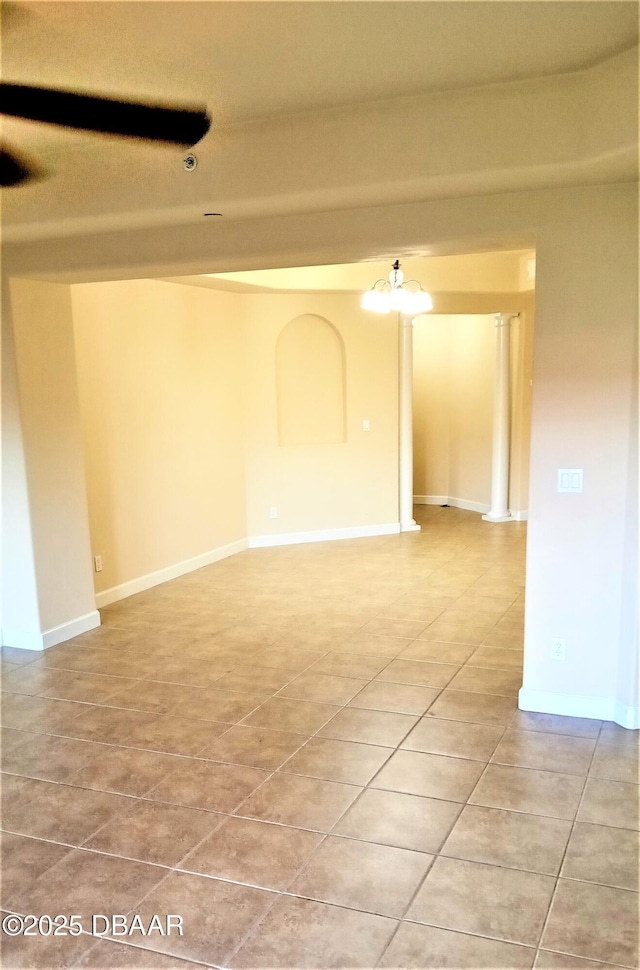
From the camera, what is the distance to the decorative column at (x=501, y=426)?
795 cm

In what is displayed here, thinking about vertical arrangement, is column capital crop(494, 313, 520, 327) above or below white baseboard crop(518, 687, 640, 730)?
above

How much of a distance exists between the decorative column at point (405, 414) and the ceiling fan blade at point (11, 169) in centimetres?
525

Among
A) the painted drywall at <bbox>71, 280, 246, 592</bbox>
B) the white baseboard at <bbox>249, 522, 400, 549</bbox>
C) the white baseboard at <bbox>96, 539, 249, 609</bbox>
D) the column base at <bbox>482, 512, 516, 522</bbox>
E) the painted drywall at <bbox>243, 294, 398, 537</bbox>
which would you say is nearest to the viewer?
the painted drywall at <bbox>71, 280, 246, 592</bbox>

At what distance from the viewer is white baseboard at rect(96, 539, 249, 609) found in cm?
531

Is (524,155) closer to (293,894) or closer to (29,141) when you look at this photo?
(29,141)

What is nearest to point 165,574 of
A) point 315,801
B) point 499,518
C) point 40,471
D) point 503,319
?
point 40,471

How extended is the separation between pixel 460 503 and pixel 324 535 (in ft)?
8.46

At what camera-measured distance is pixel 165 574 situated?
5887 millimetres

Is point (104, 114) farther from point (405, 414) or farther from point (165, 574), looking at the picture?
point (405, 414)

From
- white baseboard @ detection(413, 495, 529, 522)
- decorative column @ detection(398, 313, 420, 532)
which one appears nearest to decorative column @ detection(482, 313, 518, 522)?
white baseboard @ detection(413, 495, 529, 522)

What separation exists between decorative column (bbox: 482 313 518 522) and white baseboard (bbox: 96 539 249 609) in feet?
9.84

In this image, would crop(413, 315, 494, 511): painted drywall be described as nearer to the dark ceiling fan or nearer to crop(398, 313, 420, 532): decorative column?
crop(398, 313, 420, 532): decorative column

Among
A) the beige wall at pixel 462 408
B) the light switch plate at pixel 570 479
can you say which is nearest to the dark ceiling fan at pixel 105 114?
the light switch plate at pixel 570 479

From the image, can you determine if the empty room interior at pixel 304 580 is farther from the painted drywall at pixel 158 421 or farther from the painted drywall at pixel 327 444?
the painted drywall at pixel 327 444
